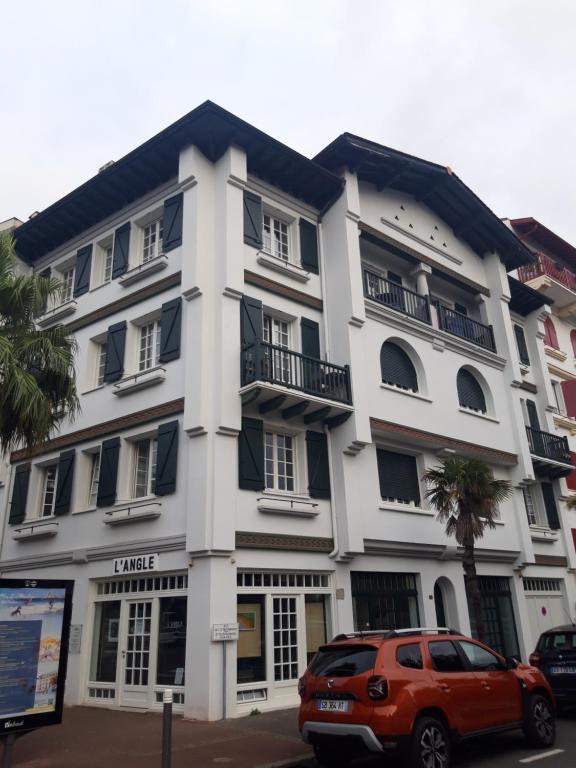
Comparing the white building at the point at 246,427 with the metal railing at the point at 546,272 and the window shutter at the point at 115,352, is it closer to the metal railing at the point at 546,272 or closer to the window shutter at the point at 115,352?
the window shutter at the point at 115,352

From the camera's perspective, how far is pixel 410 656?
823cm

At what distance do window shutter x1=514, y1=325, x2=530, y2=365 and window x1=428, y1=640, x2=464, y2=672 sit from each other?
18519 millimetres

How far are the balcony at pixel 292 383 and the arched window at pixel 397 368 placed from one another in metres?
2.55

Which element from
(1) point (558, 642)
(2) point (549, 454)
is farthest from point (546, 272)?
(1) point (558, 642)

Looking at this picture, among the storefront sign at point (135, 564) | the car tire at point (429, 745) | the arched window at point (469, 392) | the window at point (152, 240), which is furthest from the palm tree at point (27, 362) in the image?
the arched window at point (469, 392)

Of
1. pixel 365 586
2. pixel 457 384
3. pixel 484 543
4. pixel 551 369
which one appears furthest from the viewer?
pixel 551 369

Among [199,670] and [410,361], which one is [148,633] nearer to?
[199,670]

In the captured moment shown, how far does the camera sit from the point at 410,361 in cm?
1945

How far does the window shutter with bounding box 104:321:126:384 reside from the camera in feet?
54.0

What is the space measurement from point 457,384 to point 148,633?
12.2 m

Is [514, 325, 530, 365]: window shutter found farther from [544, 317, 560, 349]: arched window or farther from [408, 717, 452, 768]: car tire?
[408, 717, 452, 768]: car tire

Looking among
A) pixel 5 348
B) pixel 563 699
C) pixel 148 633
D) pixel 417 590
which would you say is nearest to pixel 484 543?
pixel 417 590

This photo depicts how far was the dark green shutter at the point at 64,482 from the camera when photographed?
16641 millimetres

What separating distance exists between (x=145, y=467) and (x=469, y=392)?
11206mm
